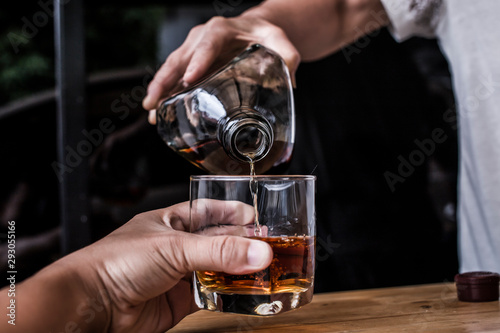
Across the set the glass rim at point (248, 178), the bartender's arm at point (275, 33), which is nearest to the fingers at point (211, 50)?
the bartender's arm at point (275, 33)

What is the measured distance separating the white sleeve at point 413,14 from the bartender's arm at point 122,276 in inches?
35.0

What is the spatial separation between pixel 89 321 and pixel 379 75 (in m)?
1.97

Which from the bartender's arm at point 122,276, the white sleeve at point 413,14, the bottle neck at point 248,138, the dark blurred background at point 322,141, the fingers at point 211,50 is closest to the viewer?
the bartender's arm at point 122,276

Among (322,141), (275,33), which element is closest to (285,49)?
(275,33)

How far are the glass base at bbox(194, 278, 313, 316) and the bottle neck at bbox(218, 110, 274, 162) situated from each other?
207mm

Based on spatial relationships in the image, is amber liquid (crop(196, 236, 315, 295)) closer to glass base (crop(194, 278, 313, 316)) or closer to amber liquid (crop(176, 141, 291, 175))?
glass base (crop(194, 278, 313, 316))

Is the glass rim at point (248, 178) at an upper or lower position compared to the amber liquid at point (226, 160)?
lower

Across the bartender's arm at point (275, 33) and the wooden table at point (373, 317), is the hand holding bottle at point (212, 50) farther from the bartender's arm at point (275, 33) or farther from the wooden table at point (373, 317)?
the wooden table at point (373, 317)

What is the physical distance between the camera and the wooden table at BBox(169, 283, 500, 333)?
0.67m

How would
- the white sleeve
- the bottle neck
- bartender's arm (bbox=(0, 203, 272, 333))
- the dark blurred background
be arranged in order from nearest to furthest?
bartender's arm (bbox=(0, 203, 272, 333)) → the bottle neck → the white sleeve → the dark blurred background

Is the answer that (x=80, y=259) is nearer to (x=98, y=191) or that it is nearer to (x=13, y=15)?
(x=98, y=191)

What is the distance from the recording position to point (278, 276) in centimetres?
63

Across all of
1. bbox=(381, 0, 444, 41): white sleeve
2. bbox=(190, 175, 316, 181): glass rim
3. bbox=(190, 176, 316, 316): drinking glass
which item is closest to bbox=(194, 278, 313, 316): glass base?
bbox=(190, 176, 316, 316): drinking glass

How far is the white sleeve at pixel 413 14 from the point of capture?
130 centimetres
